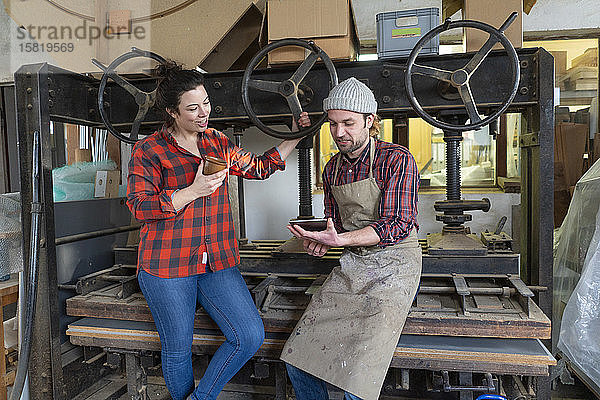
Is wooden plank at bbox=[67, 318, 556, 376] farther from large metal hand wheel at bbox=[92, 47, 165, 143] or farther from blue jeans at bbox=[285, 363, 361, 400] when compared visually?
large metal hand wheel at bbox=[92, 47, 165, 143]

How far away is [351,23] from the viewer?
7.38ft

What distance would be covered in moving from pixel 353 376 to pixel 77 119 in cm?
166

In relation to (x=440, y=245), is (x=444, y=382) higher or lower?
lower

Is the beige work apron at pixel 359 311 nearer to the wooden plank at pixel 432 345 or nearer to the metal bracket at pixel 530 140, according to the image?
the wooden plank at pixel 432 345

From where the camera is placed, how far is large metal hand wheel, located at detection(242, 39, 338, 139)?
196cm

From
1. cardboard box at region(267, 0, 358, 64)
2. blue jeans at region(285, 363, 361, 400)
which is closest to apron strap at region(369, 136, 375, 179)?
cardboard box at region(267, 0, 358, 64)

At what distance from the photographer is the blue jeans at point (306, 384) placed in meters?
1.75

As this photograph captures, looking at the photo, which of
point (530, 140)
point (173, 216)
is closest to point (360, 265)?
point (173, 216)

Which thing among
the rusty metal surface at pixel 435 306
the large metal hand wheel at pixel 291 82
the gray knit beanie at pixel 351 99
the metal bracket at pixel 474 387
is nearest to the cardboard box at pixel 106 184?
the rusty metal surface at pixel 435 306

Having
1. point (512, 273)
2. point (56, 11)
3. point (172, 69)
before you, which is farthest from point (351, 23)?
point (56, 11)

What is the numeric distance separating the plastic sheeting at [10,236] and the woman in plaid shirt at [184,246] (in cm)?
73

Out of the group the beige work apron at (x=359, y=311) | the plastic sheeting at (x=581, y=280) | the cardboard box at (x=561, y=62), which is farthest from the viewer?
the cardboard box at (x=561, y=62)

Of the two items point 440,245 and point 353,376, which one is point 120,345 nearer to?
point 353,376

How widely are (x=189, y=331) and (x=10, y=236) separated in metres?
0.97
